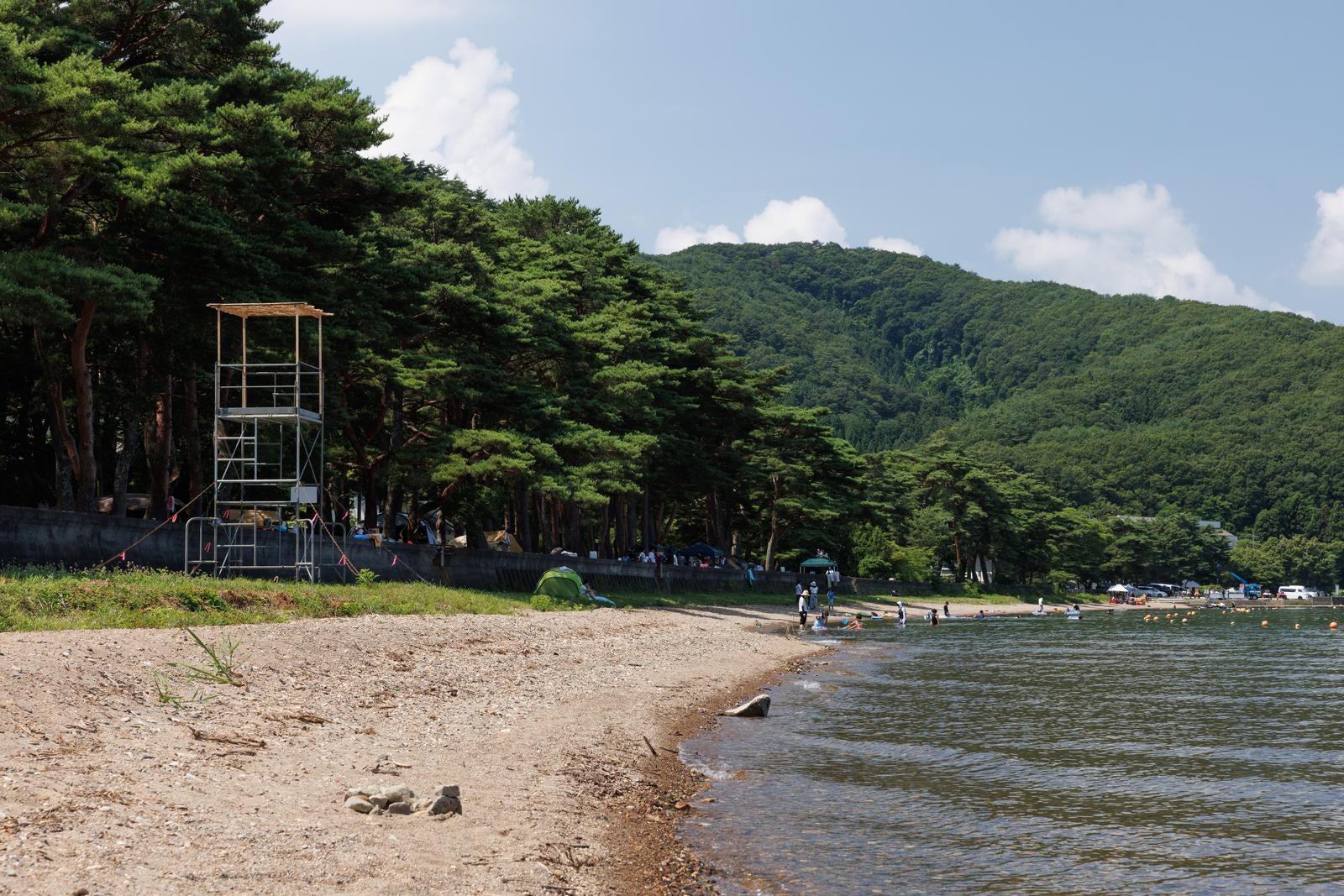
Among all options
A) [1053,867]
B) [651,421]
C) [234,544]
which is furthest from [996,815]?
[651,421]

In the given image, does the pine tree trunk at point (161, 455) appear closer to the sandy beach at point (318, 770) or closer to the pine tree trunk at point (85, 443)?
the pine tree trunk at point (85, 443)

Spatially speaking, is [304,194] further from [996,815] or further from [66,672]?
[996,815]

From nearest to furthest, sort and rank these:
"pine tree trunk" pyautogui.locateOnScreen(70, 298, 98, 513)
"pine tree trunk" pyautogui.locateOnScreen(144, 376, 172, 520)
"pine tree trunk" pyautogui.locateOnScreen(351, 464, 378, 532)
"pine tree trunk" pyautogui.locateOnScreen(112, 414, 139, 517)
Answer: "pine tree trunk" pyautogui.locateOnScreen(70, 298, 98, 513) → "pine tree trunk" pyautogui.locateOnScreen(112, 414, 139, 517) → "pine tree trunk" pyautogui.locateOnScreen(144, 376, 172, 520) → "pine tree trunk" pyautogui.locateOnScreen(351, 464, 378, 532)

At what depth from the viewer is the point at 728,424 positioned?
230 ft

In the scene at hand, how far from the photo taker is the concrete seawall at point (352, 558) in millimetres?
22906

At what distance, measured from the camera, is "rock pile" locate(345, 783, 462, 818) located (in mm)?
9281

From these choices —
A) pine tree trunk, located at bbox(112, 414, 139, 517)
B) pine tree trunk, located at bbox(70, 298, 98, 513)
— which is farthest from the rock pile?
pine tree trunk, located at bbox(112, 414, 139, 517)

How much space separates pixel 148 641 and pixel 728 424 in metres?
55.9

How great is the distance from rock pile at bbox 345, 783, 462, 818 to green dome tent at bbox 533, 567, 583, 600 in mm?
29809

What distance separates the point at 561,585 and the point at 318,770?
29732mm

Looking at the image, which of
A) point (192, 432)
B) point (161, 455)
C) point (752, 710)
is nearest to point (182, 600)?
point (752, 710)

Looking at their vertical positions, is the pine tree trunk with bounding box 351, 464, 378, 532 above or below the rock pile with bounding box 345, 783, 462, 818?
above

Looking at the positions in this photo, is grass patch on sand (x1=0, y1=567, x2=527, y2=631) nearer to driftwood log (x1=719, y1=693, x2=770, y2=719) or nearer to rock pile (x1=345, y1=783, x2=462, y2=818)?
rock pile (x1=345, y1=783, x2=462, y2=818)

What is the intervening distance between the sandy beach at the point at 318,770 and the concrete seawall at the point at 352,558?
6.39 meters
